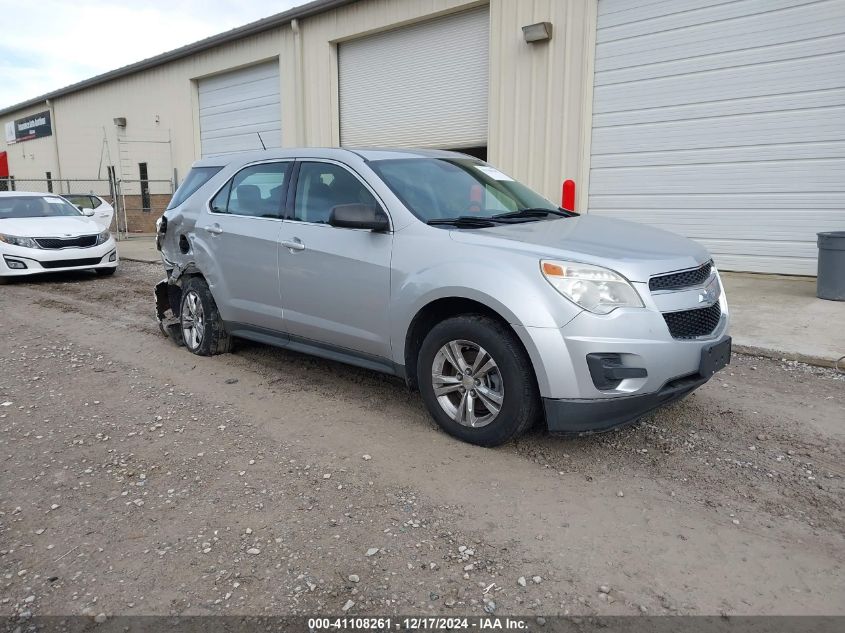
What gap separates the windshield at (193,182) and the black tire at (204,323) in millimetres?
841

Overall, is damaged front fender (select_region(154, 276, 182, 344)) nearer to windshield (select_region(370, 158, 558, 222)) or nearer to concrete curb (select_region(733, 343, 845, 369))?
windshield (select_region(370, 158, 558, 222))

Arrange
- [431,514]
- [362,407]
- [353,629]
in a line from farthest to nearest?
[362,407] → [431,514] → [353,629]

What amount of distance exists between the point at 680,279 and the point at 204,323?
13.1 feet

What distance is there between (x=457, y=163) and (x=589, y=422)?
2454 millimetres

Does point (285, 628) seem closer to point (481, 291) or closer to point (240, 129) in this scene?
point (481, 291)

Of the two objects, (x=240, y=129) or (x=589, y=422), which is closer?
(x=589, y=422)

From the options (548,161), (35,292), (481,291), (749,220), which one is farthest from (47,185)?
(481,291)

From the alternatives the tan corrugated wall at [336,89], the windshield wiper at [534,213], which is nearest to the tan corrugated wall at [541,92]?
the tan corrugated wall at [336,89]

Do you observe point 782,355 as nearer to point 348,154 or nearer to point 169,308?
point 348,154

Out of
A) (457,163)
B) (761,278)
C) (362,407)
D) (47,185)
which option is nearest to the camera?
(362,407)

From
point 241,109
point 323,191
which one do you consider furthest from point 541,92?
point 241,109

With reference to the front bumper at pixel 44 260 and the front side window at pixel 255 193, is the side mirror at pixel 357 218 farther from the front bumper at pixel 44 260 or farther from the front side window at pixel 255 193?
the front bumper at pixel 44 260

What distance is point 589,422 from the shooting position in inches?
140

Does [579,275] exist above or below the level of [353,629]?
above
